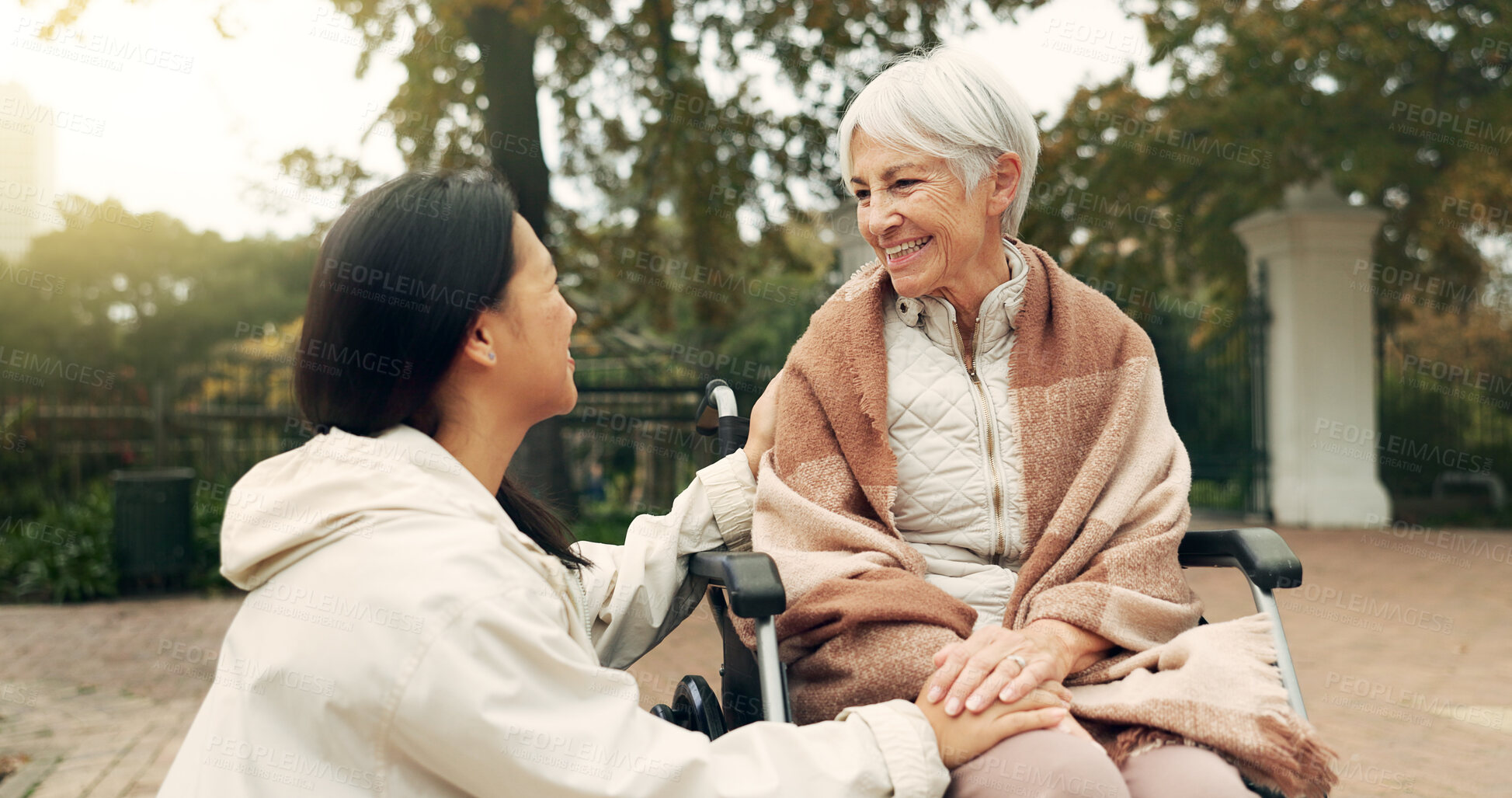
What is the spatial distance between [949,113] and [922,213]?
0.62ft

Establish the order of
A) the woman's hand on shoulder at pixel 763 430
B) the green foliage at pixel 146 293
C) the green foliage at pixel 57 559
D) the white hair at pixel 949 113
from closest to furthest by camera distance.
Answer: the white hair at pixel 949 113 < the woman's hand on shoulder at pixel 763 430 < the green foliage at pixel 57 559 < the green foliage at pixel 146 293

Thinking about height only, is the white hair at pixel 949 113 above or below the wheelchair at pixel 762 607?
above

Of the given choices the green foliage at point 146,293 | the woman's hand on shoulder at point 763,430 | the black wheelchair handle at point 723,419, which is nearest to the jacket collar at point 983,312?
the woman's hand on shoulder at point 763,430

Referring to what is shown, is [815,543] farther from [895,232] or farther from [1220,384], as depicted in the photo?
[1220,384]

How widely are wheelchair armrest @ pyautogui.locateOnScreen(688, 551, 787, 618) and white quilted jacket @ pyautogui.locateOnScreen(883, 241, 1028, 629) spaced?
44 cm

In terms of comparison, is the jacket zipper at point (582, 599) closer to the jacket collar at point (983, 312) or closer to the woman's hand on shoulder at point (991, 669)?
the woman's hand on shoulder at point (991, 669)

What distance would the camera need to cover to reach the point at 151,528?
7430 mm

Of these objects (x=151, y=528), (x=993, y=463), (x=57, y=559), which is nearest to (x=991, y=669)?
(x=993, y=463)

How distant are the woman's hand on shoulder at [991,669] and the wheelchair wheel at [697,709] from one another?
44cm

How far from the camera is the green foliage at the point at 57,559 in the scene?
7297 mm

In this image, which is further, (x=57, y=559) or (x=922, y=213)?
(x=57, y=559)

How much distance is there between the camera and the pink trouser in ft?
4.68

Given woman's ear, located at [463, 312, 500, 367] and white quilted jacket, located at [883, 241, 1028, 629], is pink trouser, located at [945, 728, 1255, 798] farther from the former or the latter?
woman's ear, located at [463, 312, 500, 367]

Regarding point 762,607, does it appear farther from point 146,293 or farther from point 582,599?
point 146,293
